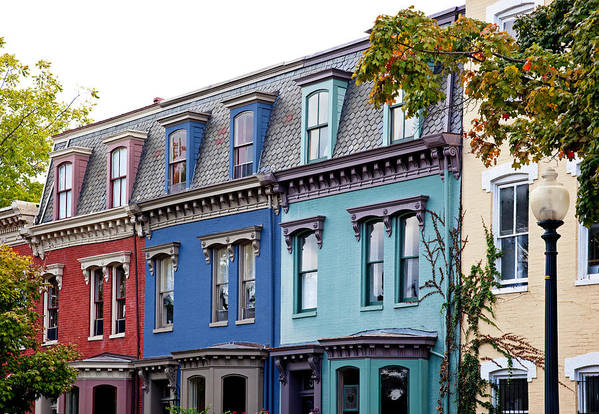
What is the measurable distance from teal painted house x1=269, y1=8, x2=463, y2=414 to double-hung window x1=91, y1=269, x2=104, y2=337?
9.11 meters

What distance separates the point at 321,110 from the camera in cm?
2889

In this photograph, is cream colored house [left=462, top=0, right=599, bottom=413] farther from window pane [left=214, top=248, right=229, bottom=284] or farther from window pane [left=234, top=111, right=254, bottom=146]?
window pane [left=214, top=248, right=229, bottom=284]

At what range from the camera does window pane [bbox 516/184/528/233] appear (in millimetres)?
23406

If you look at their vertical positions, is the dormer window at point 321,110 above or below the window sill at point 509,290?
above

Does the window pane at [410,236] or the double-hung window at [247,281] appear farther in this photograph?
the double-hung window at [247,281]

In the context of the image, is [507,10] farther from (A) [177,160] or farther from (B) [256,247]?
(A) [177,160]

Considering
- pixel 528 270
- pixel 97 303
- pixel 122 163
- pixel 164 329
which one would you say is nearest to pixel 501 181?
pixel 528 270

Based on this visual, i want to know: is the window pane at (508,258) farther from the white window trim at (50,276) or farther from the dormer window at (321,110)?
the white window trim at (50,276)

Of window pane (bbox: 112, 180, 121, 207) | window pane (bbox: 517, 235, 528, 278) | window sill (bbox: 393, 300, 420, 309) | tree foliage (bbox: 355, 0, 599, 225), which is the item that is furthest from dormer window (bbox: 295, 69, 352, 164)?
tree foliage (bbox: 355, 0, 599, 225)

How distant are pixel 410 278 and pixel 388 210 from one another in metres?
1.67

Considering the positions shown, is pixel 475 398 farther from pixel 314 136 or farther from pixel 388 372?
pixel 314 136

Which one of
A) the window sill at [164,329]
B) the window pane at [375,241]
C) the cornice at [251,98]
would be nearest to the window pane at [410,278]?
the window pane at [375,241]

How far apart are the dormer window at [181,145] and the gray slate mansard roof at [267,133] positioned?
208mm

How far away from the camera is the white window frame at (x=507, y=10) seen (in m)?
23.9
